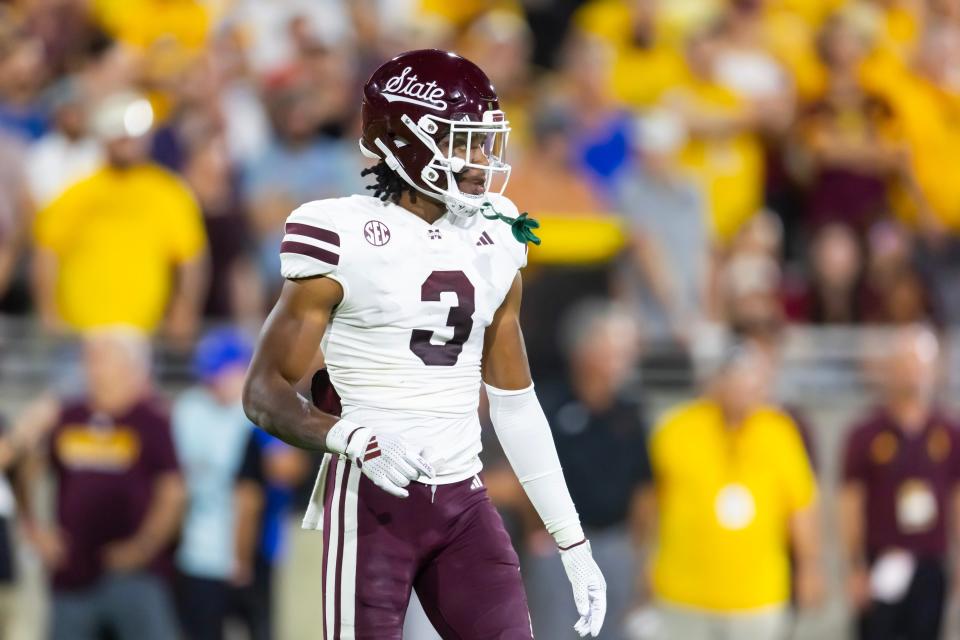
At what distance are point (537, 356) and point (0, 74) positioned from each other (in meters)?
2.99

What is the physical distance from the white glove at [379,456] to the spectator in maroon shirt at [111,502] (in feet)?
11.3

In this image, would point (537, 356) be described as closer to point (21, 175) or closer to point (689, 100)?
point (689, 100)

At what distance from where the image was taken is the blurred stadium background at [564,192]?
7.96 m

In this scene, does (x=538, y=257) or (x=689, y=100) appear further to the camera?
(x=689, y=100)

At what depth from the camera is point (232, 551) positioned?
24.2 ft

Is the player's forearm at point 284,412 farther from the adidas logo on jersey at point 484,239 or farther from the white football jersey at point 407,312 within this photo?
the adidas logo on jersey at point 484,239

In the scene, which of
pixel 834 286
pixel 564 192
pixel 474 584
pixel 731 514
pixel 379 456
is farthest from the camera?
pixel 834 286

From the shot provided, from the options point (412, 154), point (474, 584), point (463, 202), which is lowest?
point (474, 584)

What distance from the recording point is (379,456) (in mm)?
3822

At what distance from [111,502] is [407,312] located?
354 centimetres

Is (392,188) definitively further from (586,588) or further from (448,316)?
(586,588)

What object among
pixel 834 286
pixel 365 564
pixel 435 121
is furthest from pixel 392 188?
pixel 834 286

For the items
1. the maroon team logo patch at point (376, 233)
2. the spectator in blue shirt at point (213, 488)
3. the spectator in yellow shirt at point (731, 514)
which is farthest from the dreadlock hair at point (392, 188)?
the spectator in yellow shirt at point (731, 514)

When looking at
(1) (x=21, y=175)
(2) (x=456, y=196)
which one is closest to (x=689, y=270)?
(1) (x=21, y=175)
